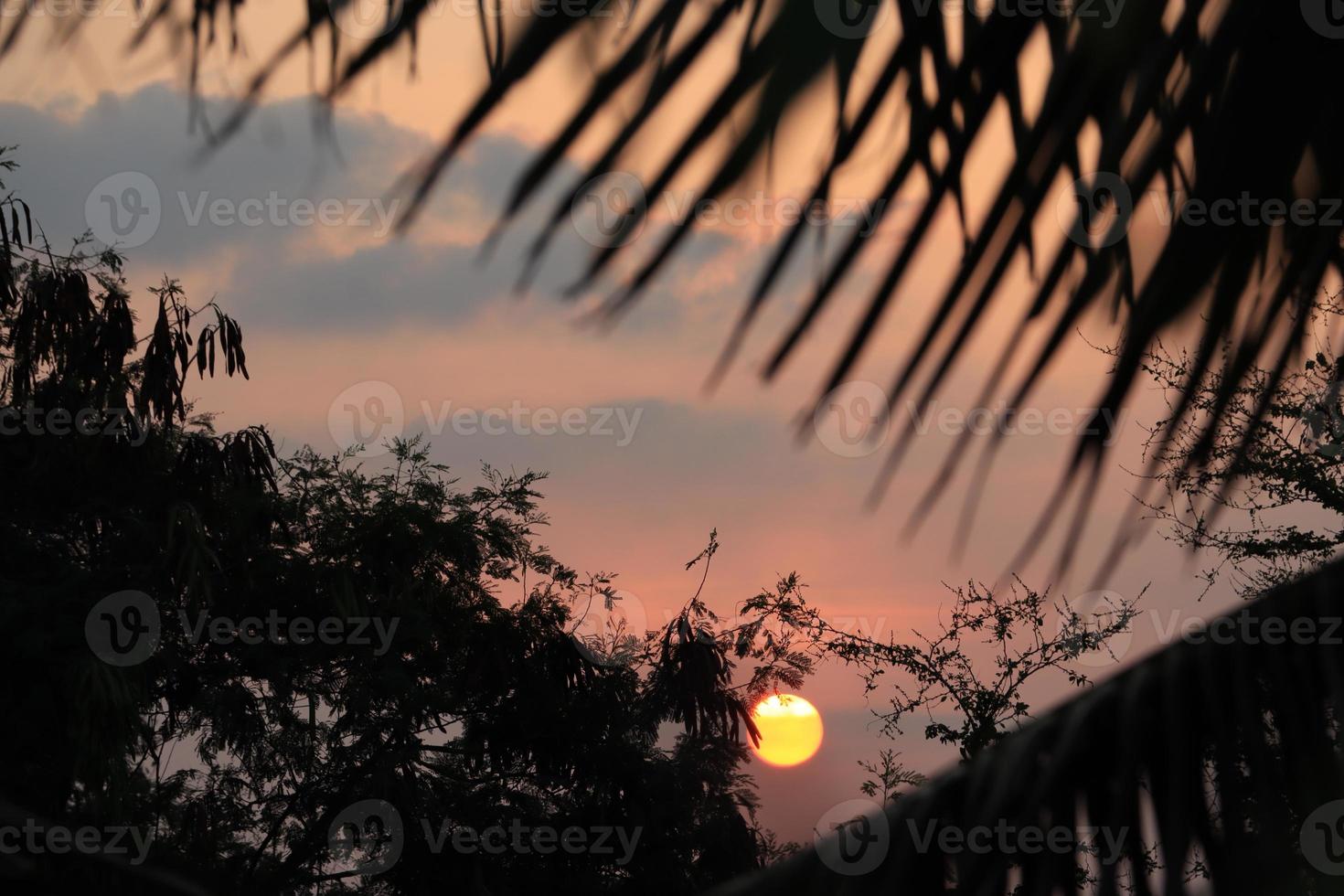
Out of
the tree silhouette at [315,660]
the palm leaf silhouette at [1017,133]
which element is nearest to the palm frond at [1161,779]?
the palm leaf silhouette at [1017,133]

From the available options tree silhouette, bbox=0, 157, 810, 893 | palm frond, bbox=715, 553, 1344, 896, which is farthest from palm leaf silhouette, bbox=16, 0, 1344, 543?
tree silhouette, bbox=0, 157, 810, 893

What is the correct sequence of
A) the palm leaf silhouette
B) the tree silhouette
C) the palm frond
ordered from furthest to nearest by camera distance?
the tree silhouette, the palm frond, the palm leaf silhouette

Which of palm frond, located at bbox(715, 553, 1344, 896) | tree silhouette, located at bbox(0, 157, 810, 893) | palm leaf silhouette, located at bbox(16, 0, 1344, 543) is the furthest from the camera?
tree silhouette, located at bbox(0, 157, 810, 893)

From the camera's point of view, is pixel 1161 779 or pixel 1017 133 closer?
pixel 1017 133

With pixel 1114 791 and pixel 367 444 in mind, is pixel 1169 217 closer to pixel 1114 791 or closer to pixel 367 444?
pixel 1114 791

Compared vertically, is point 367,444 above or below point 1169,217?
above

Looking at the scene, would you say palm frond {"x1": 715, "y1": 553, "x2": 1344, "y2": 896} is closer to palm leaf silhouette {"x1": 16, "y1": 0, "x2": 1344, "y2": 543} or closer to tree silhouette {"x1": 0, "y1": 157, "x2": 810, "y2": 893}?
palm leaf silhouette {"x1": 16, "y1": 0, "x2": 1344, "y2": 543}

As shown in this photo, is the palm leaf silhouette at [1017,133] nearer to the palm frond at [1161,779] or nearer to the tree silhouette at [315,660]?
the palm frond at [1161,779]

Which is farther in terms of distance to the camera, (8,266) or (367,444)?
(367,444)

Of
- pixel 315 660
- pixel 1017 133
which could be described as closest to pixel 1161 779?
pixel 1017 133

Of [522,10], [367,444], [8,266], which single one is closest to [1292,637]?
[522,10]

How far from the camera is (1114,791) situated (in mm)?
1000

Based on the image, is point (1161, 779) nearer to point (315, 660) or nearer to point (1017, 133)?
point (1017, 133)

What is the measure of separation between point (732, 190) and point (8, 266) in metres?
9.76
